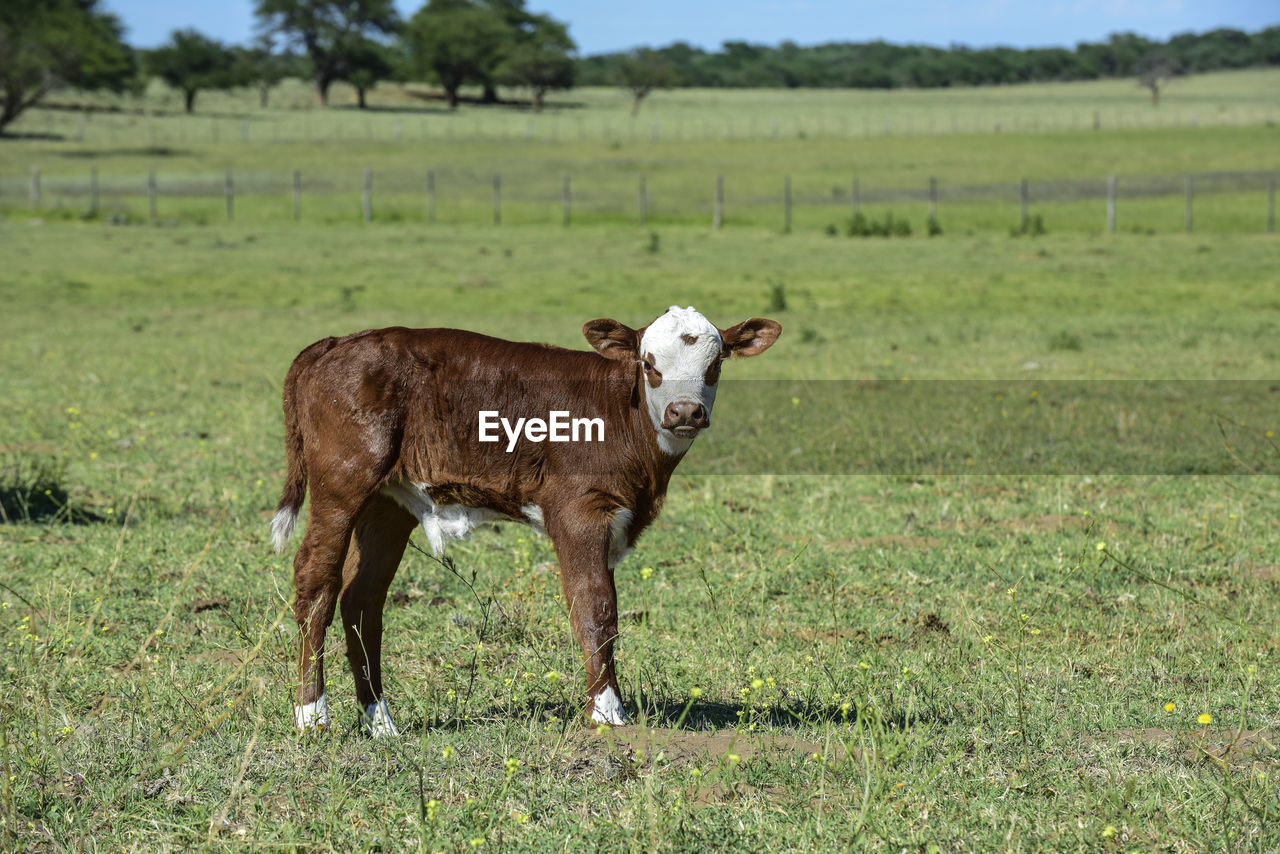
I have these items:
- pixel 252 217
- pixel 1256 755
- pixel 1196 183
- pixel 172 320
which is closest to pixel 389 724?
pixel 1256 755

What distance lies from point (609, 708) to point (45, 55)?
65.4m

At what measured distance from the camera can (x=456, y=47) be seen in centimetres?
9769

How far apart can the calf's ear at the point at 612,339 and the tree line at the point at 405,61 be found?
209 feet

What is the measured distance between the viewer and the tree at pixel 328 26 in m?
95.4

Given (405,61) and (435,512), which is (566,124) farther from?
(435,512)

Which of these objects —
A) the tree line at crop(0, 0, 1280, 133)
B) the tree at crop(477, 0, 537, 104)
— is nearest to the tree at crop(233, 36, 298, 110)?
the tree line at crop(0, 0, 1280, 133)

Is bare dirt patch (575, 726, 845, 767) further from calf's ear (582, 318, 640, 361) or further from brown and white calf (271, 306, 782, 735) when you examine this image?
calf's ear (582, 318, 640, 361)

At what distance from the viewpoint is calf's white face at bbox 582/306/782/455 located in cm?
504

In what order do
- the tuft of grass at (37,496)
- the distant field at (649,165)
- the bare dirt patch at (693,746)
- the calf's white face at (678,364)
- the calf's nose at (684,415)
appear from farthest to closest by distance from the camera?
the distant field at (649,165) < the tuft of grass at (37,496) < the calf's white face at (678,364) < the calf's nose at (684,415) < the bare dirt patch at (693,746)

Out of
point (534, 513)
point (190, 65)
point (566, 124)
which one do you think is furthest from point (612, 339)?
point (190, 65)

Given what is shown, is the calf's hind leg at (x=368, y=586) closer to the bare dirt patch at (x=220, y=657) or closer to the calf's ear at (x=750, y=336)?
the bare dirt patch at (x=220, y=657)

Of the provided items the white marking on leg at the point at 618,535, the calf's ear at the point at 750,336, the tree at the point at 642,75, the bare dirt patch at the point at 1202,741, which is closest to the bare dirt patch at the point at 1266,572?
the bare dirt patch at the point at 1202,741

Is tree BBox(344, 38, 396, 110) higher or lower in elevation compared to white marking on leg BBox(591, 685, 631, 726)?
higher

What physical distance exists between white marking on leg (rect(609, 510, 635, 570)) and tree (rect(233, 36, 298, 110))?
89.9 m
